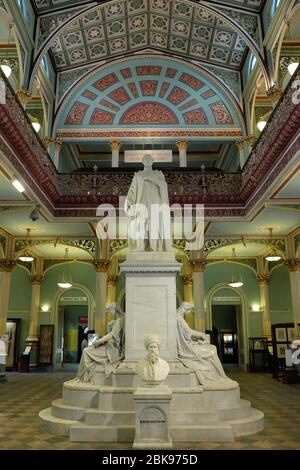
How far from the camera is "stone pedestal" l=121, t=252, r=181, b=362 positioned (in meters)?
5.52

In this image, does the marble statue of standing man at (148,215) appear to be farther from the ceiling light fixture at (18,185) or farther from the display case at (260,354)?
the display case at (260,354)

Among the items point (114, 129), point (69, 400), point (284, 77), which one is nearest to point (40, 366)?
point (114, 129)

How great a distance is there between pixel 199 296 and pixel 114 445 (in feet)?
29.6

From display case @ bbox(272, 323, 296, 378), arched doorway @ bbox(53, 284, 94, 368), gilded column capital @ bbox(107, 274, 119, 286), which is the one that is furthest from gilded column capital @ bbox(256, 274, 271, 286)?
arched doorway @ bbox(53, 284, 94, 368)

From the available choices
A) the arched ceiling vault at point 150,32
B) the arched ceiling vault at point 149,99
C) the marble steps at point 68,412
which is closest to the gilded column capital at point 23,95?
the arched ceiling vault at point 150,32

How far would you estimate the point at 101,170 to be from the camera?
44.1 feet

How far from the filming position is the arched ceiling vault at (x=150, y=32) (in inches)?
472

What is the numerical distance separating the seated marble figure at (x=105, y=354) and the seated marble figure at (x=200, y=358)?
0.82m

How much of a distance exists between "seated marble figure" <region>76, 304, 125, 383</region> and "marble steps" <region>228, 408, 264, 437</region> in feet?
5.61

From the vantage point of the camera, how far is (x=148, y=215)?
6184 millimetres

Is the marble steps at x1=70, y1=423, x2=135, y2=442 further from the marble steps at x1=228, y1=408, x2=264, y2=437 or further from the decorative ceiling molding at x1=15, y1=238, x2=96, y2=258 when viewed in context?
the decorative ceiling molding at x1=15, y1=238, x2=96, y2=258

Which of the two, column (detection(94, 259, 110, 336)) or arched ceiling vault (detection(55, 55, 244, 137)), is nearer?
column (detection(94, 259, 110, 336))

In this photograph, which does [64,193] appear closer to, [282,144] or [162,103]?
[162,103]

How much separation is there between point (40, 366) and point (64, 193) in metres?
7.87
